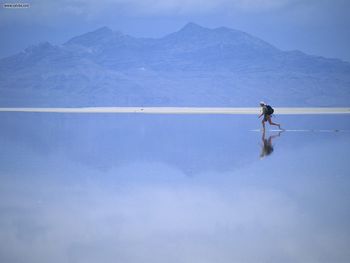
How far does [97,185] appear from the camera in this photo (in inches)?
374

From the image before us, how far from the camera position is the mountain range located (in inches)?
2889

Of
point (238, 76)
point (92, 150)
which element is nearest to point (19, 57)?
point (238, 76)

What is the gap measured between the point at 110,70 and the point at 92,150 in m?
65.0

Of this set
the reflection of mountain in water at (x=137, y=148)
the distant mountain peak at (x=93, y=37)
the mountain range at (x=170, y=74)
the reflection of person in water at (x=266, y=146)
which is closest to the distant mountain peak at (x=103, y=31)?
the distant mountain peak at (x=93, y=37)

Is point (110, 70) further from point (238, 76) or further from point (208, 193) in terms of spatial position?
point (208, 193)

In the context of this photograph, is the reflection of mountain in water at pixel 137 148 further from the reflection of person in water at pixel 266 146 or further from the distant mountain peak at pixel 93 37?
the distant mountain peak at pixel 93 37

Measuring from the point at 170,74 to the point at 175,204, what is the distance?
73.7 metres

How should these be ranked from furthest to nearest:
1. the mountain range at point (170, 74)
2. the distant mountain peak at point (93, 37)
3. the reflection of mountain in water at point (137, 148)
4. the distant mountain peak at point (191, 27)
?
the distant mountain peak at point (191, 27) < the distant mountain peak at point (93, 37) < the mountain range at point (170, 74) < the reflection of mountain in water at point (137, 148)

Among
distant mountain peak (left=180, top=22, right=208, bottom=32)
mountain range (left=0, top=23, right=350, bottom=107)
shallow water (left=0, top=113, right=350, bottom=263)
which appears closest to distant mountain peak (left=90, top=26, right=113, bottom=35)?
mountain range (left=0, top=23, right=350, bottom=107)

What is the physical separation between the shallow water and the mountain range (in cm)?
5577

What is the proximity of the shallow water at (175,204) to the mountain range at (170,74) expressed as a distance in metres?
55.8

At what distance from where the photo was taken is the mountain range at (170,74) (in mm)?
73375

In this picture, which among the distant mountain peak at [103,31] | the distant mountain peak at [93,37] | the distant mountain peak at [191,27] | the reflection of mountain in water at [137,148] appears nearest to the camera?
the reflection of mountain in water at [137,148]

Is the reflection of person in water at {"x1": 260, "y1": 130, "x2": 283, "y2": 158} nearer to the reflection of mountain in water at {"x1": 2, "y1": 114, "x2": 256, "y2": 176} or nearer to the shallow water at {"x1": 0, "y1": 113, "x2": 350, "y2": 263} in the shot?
the shallow water at {"x1": 0, "y1": 113, "x2": 350, "y2": 263}
